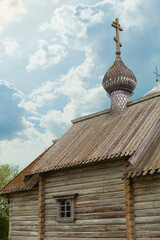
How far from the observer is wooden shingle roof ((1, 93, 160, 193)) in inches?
438

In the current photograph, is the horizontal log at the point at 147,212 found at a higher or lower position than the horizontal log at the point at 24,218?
lower

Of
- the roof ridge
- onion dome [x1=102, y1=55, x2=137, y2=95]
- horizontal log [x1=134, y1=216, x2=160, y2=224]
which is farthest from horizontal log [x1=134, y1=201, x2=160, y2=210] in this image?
onion dome [x1=102, y1=55, x2=137, y2=95]

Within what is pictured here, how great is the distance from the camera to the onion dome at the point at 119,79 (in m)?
15.4

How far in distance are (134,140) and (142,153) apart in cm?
72

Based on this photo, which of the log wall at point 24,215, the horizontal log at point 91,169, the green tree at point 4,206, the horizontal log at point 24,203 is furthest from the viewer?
the green tree at point 4,206

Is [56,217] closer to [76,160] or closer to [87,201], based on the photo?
[87,201]

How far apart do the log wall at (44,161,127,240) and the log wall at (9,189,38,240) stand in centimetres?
110

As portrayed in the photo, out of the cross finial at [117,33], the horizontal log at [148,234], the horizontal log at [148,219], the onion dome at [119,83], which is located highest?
the cross finial at [117,33]

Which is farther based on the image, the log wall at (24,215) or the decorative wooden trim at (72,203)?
the log wall at (24,215)

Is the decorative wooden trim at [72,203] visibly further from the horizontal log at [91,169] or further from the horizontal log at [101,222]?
the horizontal log at [91,169]

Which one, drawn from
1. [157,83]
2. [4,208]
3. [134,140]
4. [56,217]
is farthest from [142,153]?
[4,208]

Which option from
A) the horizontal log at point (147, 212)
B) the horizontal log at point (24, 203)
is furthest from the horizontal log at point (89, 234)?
the horizontal log at point (24, 203)

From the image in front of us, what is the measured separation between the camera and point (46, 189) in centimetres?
Result: 1335

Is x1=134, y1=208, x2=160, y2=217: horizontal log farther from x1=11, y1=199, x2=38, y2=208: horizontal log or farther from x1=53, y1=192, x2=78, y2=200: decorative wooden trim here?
x1=11, y1=199, x2=38, y2=208: horizontal log
